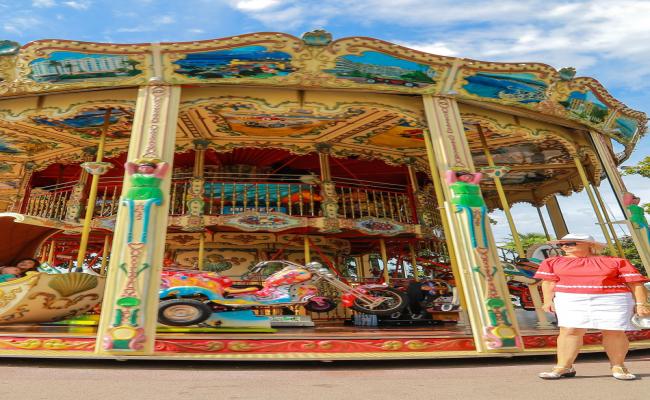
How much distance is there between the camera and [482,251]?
17.8 ft

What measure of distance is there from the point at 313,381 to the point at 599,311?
2.60 m

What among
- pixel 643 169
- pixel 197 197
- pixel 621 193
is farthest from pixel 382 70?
pixel 643 169

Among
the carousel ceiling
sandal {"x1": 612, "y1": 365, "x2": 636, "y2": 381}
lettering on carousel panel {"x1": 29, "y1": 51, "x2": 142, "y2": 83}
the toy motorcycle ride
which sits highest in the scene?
the carousel ceiling

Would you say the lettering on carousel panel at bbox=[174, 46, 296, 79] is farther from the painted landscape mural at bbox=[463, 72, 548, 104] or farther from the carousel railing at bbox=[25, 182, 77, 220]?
the carousel railing at bbox=[25, 182, 77, 220]

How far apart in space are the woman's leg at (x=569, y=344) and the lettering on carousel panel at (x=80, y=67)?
6.74 metres

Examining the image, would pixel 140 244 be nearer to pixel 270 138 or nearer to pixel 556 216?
pixel 270 138

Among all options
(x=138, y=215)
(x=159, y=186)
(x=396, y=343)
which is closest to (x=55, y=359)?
(x=138, y=215)

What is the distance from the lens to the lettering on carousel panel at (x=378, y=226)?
9805mm

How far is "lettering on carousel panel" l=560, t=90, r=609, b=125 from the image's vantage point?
7.57m

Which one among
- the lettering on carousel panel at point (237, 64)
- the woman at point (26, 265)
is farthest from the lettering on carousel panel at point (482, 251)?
the woman at point (26, 265)

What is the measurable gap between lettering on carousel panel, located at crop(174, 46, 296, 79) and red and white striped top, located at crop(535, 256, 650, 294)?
16.3ft

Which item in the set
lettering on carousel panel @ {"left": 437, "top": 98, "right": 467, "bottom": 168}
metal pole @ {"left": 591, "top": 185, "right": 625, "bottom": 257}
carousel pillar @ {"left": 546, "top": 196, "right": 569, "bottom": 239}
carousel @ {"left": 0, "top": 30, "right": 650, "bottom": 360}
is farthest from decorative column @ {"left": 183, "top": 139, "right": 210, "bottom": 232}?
carousel pillar @ {"left": 546, "top": 196, "right": 569, "bottom": 239}

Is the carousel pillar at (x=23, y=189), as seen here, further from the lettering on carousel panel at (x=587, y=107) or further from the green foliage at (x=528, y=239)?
the green foliage at (x=528, y=239)

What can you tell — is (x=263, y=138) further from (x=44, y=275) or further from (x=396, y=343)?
(x=396, y=343)
